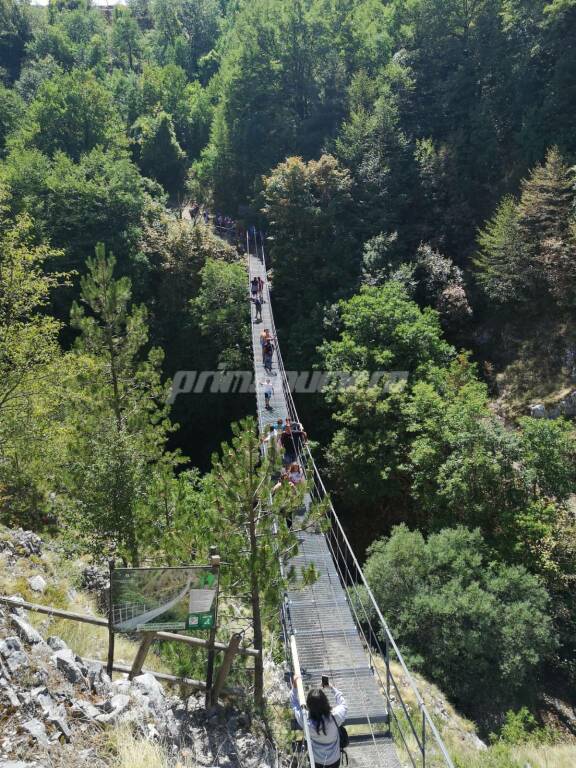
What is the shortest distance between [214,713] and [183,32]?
60186 mm

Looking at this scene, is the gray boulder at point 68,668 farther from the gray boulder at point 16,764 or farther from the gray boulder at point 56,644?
the gray boulder at point 16,764

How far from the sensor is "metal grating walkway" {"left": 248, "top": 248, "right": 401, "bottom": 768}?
19.6 feet

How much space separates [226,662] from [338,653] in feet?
6.70

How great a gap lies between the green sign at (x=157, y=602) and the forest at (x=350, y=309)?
1.09m

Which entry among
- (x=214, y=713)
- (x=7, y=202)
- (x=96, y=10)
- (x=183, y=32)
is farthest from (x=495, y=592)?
(x=96, y=10)

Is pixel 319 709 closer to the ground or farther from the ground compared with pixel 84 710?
closer to the ground

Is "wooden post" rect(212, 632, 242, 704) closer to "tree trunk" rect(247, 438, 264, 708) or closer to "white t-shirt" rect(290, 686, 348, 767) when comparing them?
"tree trunk" rect(247, 438, 264, 708)

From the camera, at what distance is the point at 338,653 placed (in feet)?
23.1

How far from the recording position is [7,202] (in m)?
22.5

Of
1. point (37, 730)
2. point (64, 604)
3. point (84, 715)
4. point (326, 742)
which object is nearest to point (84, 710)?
point (84, 715)

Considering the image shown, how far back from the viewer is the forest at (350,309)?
9844 mm

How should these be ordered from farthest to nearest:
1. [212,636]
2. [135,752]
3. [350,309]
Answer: [350,309] → [212,636] → [135,752]

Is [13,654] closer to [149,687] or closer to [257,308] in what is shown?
[149,687]

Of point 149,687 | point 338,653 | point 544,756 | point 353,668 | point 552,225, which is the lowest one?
point 544,756
